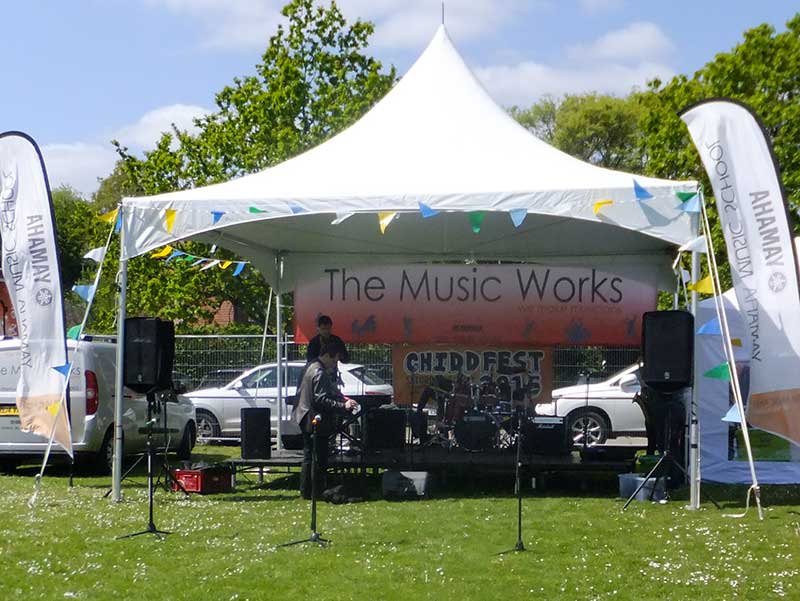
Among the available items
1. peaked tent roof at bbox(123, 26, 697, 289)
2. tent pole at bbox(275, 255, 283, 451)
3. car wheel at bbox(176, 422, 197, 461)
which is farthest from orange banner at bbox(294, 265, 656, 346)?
car wheel at bbox(176, 422, 197, 461)

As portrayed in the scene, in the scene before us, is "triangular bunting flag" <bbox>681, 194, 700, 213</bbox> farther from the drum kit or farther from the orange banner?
the orange banner

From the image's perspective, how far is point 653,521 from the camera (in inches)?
387

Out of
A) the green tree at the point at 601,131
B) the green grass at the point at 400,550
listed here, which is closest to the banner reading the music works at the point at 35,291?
the green grass at the point at 400,550

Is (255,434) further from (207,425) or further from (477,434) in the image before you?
(207,425)

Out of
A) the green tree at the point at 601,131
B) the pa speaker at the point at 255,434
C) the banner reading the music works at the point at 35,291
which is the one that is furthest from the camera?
the green tree at the point at 601,131

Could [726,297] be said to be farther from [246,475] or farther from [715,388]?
[246,475]

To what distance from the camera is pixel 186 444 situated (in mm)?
16250

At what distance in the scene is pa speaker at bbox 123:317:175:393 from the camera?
442 inches

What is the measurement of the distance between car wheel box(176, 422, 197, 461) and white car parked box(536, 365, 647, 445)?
5.20 m

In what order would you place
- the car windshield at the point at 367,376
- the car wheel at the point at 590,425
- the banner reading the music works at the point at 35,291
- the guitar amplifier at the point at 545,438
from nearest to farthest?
the banner reading the music works at the point at 35,291, the guitar amplifier at the point at 545,438, the car windshield at the point at 367,376, the car wheel at the point at 590,425

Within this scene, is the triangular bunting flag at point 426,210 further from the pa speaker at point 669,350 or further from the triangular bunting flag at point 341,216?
the pa speaker at point 669,350

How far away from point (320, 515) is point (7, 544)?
2.79m

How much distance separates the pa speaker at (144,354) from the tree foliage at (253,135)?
15.7m

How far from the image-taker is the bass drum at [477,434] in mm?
13484
